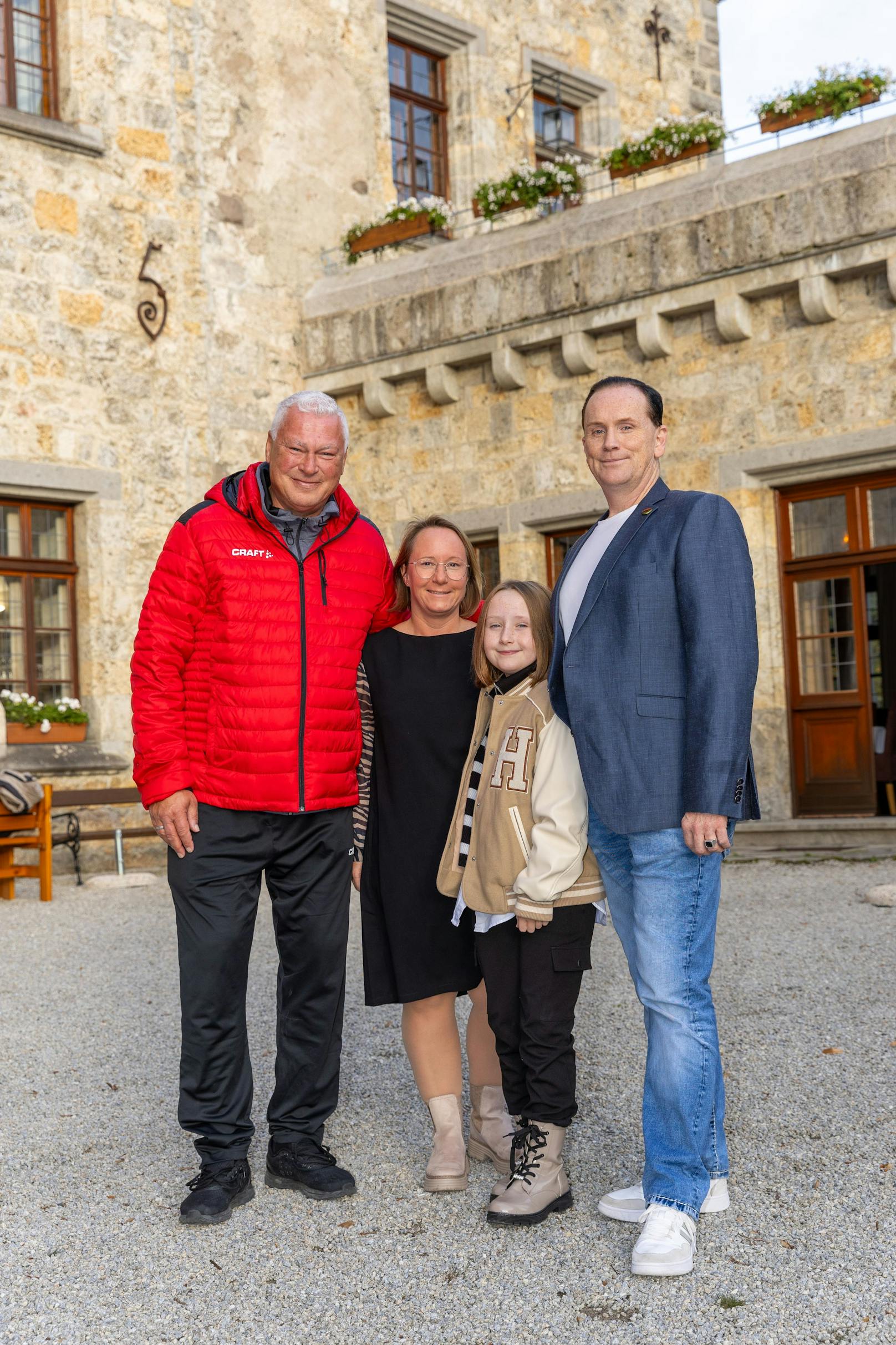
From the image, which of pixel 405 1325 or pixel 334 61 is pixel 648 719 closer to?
pixel 405 1325

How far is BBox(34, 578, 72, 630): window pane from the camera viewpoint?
1020 centimetres

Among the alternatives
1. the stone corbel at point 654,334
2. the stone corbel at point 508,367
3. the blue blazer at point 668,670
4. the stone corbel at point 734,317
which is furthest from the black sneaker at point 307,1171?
the stone corbel at point 508,367

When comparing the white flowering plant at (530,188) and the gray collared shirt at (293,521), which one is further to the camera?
the white flowering plant at (530,188)

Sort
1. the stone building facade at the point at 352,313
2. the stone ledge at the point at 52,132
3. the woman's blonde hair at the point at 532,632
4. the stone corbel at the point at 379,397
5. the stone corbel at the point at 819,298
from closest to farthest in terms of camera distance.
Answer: the woman's blonde hair at the point at 532,632 → the stone corbel at the point at 819,298 → the stone building facade at the point at 352,313 → the stone ledge at the point at 52,132 → the stone corbel at the point at 379,397

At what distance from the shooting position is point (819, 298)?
882cm

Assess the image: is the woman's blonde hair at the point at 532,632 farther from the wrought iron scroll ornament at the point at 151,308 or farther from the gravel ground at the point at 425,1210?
the wrought iron scroll ornament at the point at 151,308

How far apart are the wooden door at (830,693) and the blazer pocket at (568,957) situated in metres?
6.75

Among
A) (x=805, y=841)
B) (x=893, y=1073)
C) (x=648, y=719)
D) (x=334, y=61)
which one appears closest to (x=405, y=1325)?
(x=648, y=719)

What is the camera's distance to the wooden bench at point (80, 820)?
9.25 metres

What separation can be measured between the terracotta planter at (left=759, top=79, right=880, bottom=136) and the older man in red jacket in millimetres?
7220

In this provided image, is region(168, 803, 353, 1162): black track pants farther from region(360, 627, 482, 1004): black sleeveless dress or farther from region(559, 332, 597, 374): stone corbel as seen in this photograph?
region(559, 332, 597, 374): stone corbel

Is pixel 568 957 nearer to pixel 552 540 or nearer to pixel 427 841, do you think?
pixel 427 841

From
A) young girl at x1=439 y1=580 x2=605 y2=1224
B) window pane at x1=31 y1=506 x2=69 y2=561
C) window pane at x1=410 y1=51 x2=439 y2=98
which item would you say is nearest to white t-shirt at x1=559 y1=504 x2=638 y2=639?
young girl at x1=439 y1=580 x2=605 y2=1224

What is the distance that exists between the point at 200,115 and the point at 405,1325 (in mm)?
10515
